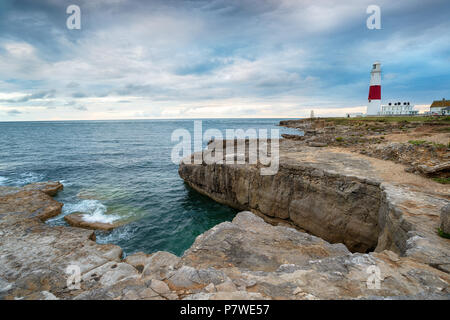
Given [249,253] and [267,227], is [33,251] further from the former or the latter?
[267,227]

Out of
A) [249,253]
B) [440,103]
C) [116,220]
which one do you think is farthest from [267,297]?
[440,103]

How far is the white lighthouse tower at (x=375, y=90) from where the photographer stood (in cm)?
5138

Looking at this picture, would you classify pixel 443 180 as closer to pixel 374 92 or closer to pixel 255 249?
pixel 255 249

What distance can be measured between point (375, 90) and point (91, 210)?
68748 millimetres

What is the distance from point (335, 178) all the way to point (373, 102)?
62367 mm

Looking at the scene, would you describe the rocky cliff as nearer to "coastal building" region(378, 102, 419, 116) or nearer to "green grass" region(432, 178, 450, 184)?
"green grass" region(432, 178, 450, 184)

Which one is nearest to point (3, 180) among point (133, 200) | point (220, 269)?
point (133, 200)

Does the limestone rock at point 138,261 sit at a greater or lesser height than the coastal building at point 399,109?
lesser

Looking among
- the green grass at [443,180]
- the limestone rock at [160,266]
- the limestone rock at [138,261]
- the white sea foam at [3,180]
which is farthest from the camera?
the white sea foam at [3,180]

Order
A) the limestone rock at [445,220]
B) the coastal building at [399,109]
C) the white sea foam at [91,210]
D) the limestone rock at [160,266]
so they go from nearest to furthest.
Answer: the limestone rock at [160,266]
the limestone rock at [445,220]
the white sea foam at [91,210]
the coastal building at [399,109]

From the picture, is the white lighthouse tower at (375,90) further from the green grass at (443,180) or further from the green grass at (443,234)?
the green grass at (443,234)

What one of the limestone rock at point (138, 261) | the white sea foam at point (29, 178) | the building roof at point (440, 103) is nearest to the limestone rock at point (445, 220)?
the limestone rock at point (138, 261)

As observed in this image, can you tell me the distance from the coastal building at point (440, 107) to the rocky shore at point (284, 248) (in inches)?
2759

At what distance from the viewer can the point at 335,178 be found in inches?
459
